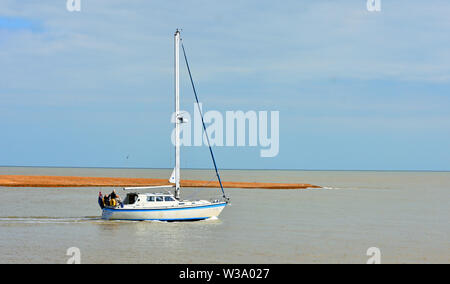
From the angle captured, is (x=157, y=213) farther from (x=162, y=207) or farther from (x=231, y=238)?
(x=231, y=238)

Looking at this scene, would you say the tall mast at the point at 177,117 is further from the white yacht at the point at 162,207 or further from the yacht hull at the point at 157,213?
the yacht hull at the point at 157,213

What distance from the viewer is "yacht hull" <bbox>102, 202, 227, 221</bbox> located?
43.2 m

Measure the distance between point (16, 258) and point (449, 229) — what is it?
3429 centimetres

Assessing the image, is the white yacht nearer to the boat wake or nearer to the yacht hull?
the yacht hull

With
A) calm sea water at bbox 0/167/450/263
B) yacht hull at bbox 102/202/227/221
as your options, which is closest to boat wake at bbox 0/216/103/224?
calm sea water at bbox 0/167/450/263

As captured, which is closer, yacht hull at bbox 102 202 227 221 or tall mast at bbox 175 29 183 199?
yacht hull at bbox 102 202 227 221

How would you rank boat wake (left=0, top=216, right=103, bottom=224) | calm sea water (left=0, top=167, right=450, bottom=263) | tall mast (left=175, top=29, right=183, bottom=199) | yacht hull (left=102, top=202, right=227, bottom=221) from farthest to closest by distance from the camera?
1. boat wake (left=0, top=216, right=103, bottom=224)
2. tall mast (left=175, top=29, right=183, bottom=199)
3. yacht hull (left=102, top=202, right=227, bottom=221)
4. calm sea water (left=0, top=167, right=450, bottom=263)

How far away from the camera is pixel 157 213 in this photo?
43.2 meters

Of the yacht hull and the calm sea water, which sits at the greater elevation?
the yacht hull

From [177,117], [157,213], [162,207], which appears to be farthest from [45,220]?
[177,117]

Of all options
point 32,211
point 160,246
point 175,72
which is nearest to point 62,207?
point 32,211

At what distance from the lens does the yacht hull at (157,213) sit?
4319cm

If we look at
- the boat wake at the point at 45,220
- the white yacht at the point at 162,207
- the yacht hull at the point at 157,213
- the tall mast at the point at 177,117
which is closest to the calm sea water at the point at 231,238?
the boat wake at the point at 45,220
